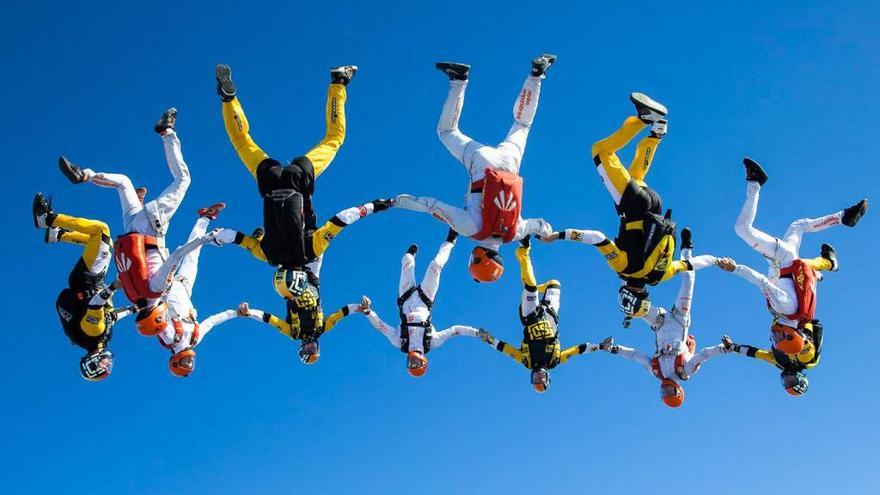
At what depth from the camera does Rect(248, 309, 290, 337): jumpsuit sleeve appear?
2161 cm

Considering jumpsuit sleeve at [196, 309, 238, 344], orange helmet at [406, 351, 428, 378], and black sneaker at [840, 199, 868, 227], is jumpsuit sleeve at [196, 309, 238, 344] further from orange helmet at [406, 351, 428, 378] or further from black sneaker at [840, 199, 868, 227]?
black sneaker at [840, 199, 868, 227]

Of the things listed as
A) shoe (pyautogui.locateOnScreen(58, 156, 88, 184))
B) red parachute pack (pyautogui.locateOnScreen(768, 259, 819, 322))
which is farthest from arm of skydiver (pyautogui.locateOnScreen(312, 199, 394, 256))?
red parachute pack (pyautogui.locateOnScreen(768, 259, 819, 322))

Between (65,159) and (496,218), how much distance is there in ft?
23.2

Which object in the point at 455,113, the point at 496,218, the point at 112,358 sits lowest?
the point at 112,358

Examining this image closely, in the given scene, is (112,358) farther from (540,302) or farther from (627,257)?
(627,257)

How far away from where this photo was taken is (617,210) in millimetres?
18516

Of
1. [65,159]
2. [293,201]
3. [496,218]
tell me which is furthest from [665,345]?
[65,159]

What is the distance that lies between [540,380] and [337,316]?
165 inches

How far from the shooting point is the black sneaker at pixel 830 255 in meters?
21.5

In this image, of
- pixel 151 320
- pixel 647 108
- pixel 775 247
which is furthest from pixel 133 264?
pixel 775 247

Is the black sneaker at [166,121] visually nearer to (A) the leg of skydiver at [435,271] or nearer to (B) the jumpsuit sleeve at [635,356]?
(A) the leg of skydiver at [435,271]

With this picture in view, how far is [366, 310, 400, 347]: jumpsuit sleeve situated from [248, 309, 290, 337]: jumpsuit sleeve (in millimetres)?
1631

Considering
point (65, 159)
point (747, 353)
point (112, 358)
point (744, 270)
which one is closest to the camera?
point (65, 159)

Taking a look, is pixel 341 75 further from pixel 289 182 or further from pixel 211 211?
pixel 211 211
